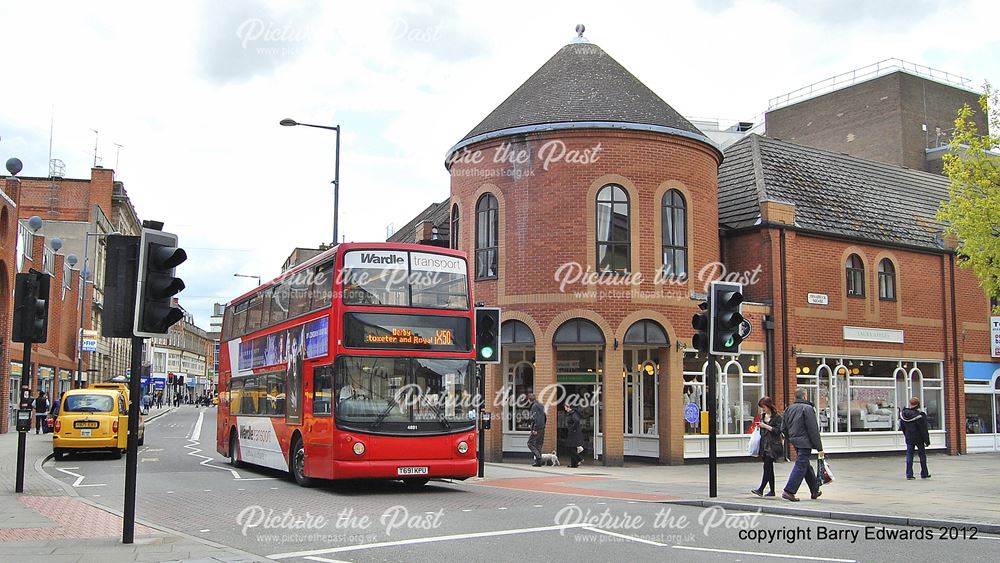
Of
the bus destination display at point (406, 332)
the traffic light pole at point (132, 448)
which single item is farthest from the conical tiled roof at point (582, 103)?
the traffic light pole at point (132, 448)

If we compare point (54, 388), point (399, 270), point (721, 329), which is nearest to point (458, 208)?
point (399, 270)

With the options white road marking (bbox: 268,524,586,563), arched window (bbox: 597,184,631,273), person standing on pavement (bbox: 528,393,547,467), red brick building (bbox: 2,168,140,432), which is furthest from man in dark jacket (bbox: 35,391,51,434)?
white road marking (bbox: 268,524,586,563)

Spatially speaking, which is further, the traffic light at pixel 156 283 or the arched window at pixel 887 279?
the arched window at pixel 887 279

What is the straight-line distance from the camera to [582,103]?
81.8 feet

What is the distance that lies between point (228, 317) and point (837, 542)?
658 inches

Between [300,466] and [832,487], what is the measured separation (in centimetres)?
1023

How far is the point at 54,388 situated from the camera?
156 feet

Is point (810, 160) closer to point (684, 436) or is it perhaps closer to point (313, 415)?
point (684, 436)

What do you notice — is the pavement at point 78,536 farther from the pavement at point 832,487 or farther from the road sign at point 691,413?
the road sign at point 691,413

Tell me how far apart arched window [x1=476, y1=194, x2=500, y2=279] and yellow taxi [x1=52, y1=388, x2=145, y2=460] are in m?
10.5

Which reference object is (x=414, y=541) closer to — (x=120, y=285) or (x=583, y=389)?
(x=120, y=285)

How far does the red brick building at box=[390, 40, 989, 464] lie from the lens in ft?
78.5

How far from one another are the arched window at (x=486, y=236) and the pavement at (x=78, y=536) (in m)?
12.6

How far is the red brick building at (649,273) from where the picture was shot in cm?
2392
